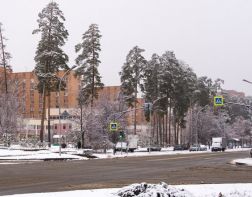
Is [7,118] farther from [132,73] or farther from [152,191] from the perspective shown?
[152,191]

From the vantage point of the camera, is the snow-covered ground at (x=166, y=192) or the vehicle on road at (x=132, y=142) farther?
the vehicle on road at (x=132, y=142)

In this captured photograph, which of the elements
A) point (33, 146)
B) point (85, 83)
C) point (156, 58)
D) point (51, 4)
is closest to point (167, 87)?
point (156, 58)

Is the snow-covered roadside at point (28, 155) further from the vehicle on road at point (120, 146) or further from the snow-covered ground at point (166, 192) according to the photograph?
the snow-covered ground at point (166, 192)

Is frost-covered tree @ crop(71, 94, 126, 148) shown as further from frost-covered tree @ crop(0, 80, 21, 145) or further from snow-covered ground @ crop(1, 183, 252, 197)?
snow-covered ground @ crop(1, 183, 252, 197)

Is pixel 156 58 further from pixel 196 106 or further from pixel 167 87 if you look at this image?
pixel 196 106

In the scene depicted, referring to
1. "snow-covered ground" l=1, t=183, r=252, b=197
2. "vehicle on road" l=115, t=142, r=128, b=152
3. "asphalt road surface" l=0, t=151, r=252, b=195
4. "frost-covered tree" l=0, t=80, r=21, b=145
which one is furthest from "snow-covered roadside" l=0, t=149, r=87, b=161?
"snow-covered ground" l=1, t=183, r=252, b=197

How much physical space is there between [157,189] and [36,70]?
5813 centimetres

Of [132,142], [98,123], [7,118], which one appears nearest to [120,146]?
[98,123]

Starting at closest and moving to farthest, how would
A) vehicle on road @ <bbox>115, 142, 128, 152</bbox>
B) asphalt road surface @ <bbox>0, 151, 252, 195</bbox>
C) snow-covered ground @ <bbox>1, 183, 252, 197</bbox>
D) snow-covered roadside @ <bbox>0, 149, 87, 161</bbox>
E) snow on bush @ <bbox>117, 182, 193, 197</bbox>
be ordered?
snow on bush @ <bbox>117, 182, 193, 197</bbox>, snow-covered ground @ <bbox>1, 183, 252, 197</bbox>, asphalt road surface @ <bbox>0, 151, 252, 195</bbox>, snow-covered roadside @ <bbox>0, 149, 87, 161</bbox>, vehicle on road @ <bbox>115, 142, 128, 152</bbox>

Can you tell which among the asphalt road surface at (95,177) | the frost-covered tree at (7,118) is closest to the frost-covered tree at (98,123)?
the frost-covered tree at (7,118)

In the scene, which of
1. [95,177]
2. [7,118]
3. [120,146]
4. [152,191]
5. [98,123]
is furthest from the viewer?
[120,146]

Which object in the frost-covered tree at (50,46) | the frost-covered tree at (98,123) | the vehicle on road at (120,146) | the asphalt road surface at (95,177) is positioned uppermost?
the frost-covered tree at (50,46)

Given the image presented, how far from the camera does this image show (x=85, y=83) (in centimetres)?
8294

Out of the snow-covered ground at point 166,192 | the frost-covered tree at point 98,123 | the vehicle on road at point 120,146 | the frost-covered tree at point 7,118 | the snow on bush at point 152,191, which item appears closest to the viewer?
the snow on bush at point 152,191
